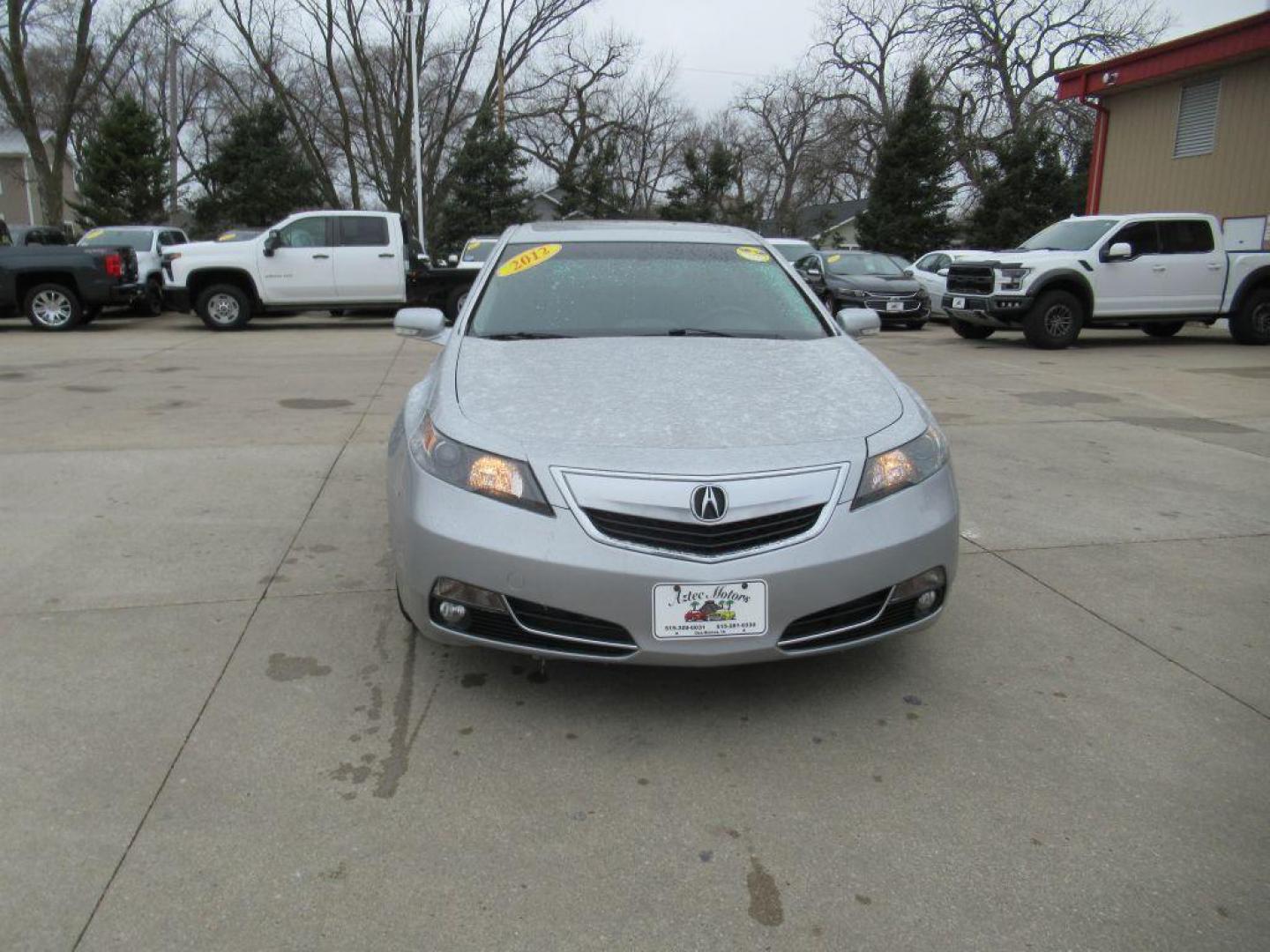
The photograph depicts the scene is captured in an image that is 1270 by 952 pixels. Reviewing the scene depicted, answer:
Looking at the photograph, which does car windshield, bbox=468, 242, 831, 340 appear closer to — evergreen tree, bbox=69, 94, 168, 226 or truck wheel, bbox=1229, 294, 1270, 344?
truck wheel, bbox=1229, 294, 1270, 344

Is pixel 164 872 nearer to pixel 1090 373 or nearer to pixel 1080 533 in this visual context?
pixel 1080 533

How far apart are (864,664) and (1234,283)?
13.6 m

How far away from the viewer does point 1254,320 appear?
14211mm

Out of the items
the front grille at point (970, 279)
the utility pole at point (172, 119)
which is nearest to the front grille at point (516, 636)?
the front grille at point (970, 279)

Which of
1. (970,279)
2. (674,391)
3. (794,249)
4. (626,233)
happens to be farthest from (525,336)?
(794,249)

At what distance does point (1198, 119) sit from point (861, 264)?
22.6 ft

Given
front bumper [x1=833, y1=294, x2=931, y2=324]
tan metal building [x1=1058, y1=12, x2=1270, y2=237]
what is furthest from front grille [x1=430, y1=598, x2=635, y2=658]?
tan metal building [x1=1058, y1=12, x2=1270, y2=237]

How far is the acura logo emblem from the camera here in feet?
9.09

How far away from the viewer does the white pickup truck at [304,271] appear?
16.2 metres

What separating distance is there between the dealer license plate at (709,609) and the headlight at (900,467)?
1.45 ft

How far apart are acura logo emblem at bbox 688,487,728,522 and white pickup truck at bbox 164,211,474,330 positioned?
1425 centimetres

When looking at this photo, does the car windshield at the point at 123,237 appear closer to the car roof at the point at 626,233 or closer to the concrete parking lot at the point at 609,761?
the concrete parking lot at the point at 609,761

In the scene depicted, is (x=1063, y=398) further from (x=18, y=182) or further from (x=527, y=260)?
(x=18, y=182)

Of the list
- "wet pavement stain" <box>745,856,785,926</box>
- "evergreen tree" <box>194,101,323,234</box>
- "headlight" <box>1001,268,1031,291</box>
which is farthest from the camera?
"evergreen tree" <box>194,101,323,234</box>
